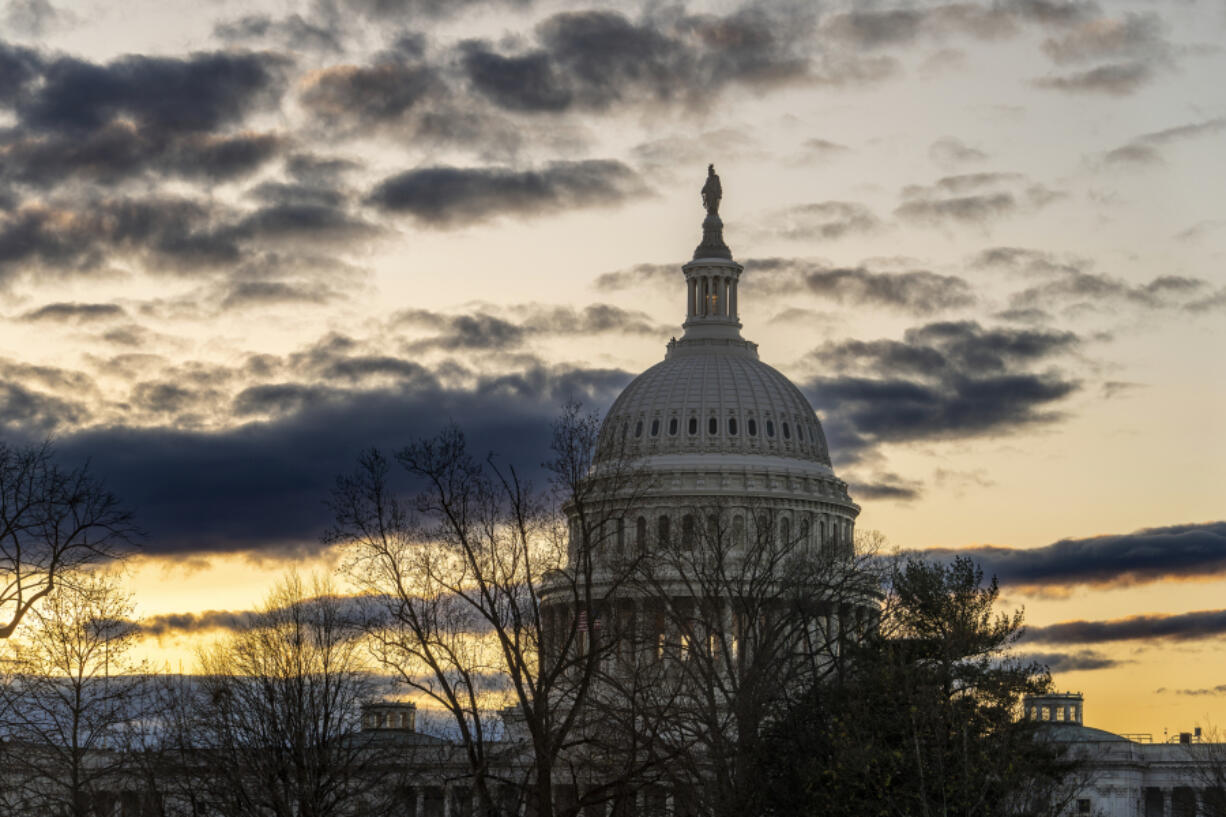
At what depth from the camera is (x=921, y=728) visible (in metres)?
50.3

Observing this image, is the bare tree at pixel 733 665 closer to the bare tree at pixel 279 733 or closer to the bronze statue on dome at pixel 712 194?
the bare tree at pixel 279 733

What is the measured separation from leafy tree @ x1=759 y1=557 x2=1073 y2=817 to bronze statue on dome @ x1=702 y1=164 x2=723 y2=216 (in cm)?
9525

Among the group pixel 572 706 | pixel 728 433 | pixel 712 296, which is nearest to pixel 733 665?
pixel 572 706

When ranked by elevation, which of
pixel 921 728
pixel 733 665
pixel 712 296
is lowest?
pixel 921 728

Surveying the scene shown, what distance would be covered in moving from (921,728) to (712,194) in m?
114

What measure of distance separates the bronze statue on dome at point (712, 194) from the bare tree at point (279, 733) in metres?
92.8

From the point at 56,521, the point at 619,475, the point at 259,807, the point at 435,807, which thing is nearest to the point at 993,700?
the point at 619,475

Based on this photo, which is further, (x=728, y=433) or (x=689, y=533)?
(x=728, y=433)

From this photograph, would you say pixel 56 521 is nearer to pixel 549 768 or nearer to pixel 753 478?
pixel 549 768

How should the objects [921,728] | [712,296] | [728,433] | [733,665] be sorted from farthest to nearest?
A: [712,296] → [728,433] → [733,665] → [921,728]

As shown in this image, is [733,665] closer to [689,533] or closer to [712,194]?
[689,533]

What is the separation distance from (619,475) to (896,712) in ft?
29.8

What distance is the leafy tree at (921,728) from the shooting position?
4984cm

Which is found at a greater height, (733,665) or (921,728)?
(733,665)
